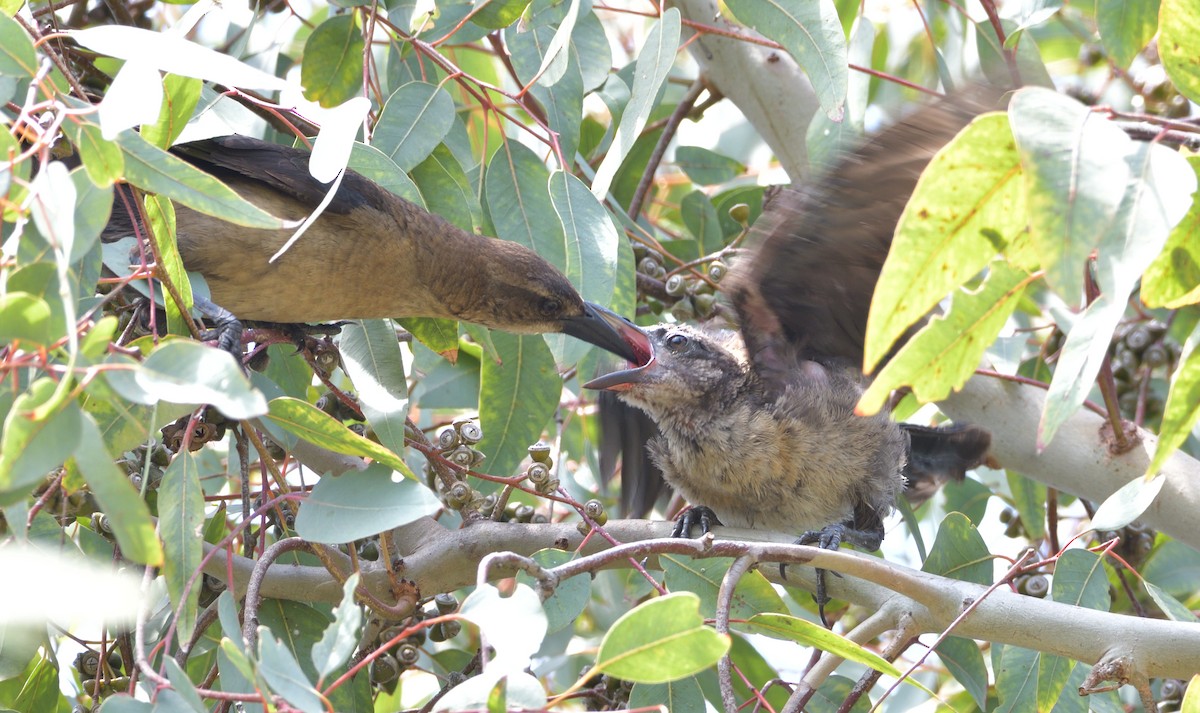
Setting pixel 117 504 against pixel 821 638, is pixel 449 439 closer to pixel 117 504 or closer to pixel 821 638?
pixel 821 638

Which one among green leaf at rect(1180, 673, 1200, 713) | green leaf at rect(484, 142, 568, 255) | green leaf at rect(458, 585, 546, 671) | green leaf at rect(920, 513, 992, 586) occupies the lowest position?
green leaf at rect(920, 513, 992, 586)

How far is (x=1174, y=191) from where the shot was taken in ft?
3.82

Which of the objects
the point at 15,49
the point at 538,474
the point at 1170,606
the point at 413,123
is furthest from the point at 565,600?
the point at 15,49

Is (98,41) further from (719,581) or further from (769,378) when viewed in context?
(769,378)

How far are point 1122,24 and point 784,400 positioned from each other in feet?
3.32

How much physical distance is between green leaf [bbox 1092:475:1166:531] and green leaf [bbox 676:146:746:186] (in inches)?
67.7

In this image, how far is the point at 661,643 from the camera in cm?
130

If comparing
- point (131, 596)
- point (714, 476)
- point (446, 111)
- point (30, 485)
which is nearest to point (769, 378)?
point (714, 476)

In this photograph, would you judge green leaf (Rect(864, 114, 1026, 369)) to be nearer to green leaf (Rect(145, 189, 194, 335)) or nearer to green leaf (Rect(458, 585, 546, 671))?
green leaf (Rect(458, 585, 546, 671))

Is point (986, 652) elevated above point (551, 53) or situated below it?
below

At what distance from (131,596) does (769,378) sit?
151 centimetres

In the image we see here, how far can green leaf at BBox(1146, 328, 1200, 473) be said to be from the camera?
4.22 ft

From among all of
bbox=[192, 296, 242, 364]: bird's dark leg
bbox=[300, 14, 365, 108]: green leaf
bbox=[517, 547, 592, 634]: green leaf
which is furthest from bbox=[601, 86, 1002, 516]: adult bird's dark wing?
bbox=[192, 296, 242, 364]: bird's dark leg

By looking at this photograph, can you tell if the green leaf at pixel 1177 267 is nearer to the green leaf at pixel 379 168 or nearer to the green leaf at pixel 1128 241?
the green leaf at pixel 1128 241
